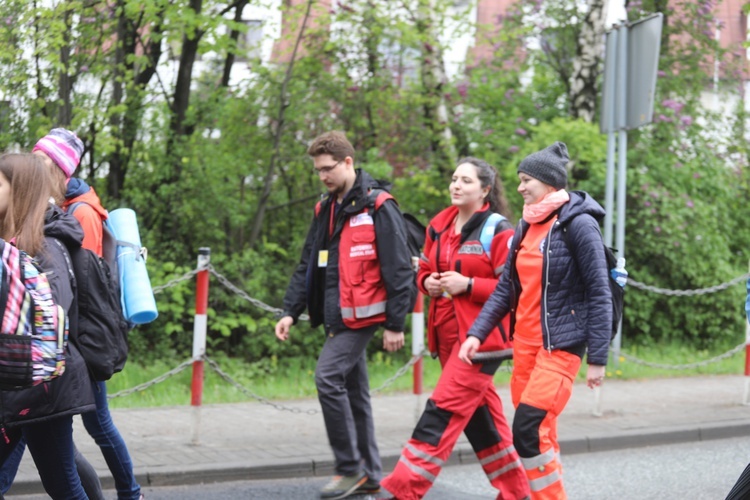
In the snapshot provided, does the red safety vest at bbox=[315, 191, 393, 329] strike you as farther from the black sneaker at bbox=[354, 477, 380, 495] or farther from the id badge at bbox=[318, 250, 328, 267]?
the black sneaker at bbox=[354, 477, 380, 495]

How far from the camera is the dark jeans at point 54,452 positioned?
4.37 metres

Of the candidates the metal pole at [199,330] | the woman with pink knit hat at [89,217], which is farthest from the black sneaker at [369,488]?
the metal pole at [199,330]

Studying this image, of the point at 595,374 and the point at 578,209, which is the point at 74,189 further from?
the point at 595,374

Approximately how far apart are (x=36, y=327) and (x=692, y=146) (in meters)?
11.8

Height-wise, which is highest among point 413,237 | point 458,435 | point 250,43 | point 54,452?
point 250,43

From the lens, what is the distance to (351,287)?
6.34m

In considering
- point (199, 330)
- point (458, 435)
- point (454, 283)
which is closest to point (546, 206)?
point (454, 283)

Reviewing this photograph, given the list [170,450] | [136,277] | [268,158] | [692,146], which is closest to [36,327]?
[136,277]

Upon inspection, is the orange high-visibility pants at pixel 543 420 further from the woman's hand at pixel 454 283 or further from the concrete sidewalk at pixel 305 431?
the concrete sidewalk at pixel 305 431

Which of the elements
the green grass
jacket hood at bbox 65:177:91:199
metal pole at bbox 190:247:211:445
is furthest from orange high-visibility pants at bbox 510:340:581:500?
the green grass

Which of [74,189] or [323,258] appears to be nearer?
[74,189]

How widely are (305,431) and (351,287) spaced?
2481 millimetres

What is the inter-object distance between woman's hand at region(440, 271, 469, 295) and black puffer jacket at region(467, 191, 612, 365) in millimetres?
671

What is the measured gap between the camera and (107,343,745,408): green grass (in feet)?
32.8
